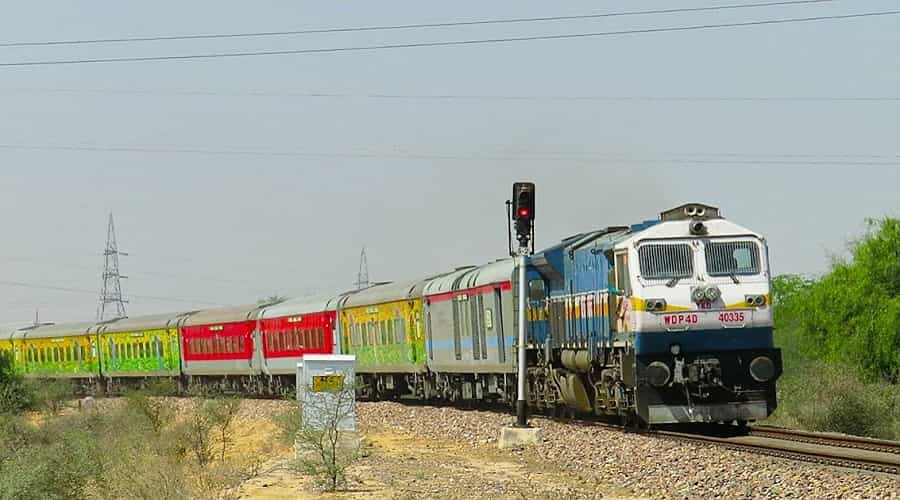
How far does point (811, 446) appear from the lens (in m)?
20.4

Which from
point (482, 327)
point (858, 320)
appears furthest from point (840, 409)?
point (858, 320)

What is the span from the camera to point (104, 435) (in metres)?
32.8

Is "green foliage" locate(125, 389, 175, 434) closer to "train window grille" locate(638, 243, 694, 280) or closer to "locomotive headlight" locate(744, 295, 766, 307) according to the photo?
"train window grille" locate(638, 243, 694, 280)

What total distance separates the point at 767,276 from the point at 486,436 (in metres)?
5.64

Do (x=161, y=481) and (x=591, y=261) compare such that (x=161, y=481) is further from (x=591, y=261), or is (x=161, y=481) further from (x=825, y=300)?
(x=825, y=300)

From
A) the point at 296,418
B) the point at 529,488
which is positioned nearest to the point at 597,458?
the point at 529,488

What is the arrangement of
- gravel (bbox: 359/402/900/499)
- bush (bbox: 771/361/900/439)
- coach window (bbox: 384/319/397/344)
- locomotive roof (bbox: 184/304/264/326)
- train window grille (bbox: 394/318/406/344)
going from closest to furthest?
gravel (bbox: 359/402/900/499)
bush (bbox: 771/361/900/439)
train window grille (bbox: 394/318/406/344)
coach window (bbox: 384/319/397/344)
locomotive roof (bbox: 184/304/264/326)

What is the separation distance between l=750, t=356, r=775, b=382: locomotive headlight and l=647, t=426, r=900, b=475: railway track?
92 cm

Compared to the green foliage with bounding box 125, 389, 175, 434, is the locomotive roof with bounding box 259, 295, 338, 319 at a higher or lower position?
higher

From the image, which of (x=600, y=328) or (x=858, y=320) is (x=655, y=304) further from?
(x=858, y=320)

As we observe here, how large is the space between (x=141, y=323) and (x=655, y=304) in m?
38.9

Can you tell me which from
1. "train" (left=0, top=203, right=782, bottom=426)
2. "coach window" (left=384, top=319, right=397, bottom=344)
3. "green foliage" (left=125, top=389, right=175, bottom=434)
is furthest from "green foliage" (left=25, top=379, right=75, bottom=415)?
"coach window" (left=384, top=319, right=397, bottom=344)

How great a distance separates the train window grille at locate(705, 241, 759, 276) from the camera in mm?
21875

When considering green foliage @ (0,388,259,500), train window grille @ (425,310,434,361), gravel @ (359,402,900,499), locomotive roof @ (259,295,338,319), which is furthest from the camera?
locomotive roof @ (259,295,338,319)
